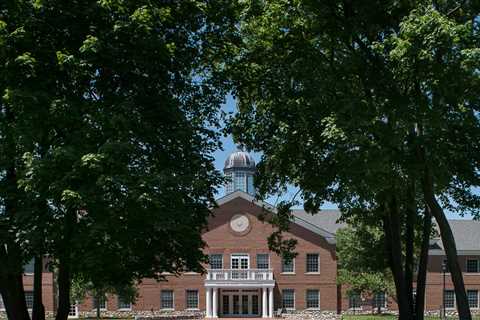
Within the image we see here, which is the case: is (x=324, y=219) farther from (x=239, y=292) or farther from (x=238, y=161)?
(x=238, y=161)

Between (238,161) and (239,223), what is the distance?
121ft

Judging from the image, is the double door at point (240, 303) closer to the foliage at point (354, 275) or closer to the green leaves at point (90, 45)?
the foliage at point (354, 275)

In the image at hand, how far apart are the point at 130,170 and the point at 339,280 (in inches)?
1525

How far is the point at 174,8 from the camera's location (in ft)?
68.3

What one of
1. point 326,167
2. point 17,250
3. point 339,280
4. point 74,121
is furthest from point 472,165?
point 339,280

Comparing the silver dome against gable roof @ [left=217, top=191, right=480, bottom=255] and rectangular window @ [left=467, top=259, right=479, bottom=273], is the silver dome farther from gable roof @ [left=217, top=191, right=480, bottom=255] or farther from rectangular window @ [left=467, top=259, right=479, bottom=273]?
rectangular window @ [left=467, top=259, right=479, bottom=273]

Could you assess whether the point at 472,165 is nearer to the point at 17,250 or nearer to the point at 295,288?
the point at 17,250

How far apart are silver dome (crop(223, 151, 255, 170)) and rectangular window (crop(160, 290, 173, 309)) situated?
127 ft

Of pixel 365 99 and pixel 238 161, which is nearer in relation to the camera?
pixel 365 99

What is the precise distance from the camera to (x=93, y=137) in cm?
1816

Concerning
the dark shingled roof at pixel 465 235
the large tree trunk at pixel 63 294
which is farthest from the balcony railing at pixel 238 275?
the large tree trunk at pixel 63 294

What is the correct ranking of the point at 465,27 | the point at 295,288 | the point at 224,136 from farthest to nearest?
the point at 295,288 < the point at 224,136 < the point at 465,27

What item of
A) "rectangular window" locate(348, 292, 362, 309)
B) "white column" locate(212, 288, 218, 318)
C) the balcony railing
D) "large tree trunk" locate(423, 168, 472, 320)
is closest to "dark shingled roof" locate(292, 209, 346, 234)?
"rectangular window" locate(348, 292, 362, 309)

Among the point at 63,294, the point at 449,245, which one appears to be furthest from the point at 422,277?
the point at 63,294
